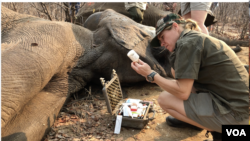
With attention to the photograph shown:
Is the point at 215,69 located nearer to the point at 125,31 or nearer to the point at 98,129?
the point at 98,129

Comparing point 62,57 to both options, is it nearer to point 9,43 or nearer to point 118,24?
point 9,43

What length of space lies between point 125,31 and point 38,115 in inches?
73.3

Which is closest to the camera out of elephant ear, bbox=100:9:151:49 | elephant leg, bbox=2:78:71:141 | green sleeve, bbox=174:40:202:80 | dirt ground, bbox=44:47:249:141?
green sleeve, bbox=174:40:202:80

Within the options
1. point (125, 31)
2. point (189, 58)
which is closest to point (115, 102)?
point (125, 31)

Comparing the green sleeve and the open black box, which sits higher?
the green sleeve

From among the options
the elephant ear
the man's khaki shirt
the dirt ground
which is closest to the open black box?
the dirt ground

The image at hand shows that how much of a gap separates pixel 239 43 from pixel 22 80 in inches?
234

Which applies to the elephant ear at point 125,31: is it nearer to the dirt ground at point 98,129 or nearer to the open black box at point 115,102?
the open black box at point 115,102

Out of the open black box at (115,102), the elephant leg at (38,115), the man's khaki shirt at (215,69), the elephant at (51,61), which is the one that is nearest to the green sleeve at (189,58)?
the man's khaki shirt at (215,69)

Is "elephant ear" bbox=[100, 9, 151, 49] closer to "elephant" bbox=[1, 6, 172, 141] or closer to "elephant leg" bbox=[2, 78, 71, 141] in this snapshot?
"elephant" bbox=[1, 6, 172, 141]

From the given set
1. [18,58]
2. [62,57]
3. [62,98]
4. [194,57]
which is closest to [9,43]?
[18,58]

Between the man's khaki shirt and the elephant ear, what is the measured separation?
5.07 feet

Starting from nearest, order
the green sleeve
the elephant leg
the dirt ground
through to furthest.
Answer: the green sleeve → the elephant leg → the dirt ground

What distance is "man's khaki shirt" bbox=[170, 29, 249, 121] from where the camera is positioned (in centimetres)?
204
